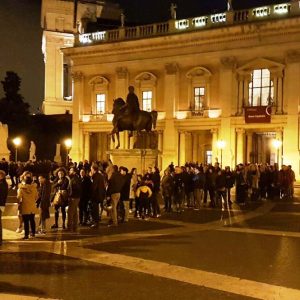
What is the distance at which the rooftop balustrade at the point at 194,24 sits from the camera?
134 ft

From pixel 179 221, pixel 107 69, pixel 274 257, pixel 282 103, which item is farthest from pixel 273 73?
pixel 274 257

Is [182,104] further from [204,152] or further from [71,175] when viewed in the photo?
[71,175]

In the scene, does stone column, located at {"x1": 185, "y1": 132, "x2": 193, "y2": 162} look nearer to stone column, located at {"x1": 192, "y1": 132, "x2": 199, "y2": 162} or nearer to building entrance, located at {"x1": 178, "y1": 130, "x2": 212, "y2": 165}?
building entrance, located at {"x1": 178, "y1": 130, "x2": 212, "y2": 165}

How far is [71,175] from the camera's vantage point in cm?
1552

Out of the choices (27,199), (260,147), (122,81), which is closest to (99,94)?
(122,81)

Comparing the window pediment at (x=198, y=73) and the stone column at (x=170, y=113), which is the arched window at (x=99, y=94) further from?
the window pediment at (x=198, y=73)

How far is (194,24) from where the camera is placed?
148 ft

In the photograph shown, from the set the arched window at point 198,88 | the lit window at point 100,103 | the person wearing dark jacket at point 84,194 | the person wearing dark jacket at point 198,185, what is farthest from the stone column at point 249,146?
the person wearing dark jacket at point 84,194

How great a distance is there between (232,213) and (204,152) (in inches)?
1110

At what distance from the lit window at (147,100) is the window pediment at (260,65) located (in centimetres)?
818

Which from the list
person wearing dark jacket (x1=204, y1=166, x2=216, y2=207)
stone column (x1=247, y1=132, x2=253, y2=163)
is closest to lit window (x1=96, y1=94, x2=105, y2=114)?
stone column (x1=247, y1=132, x2=253, y2=163)

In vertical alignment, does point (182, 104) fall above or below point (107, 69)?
below

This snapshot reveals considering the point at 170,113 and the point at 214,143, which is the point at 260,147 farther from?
the point at 170,113

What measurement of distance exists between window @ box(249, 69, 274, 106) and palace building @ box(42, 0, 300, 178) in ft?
0.24
